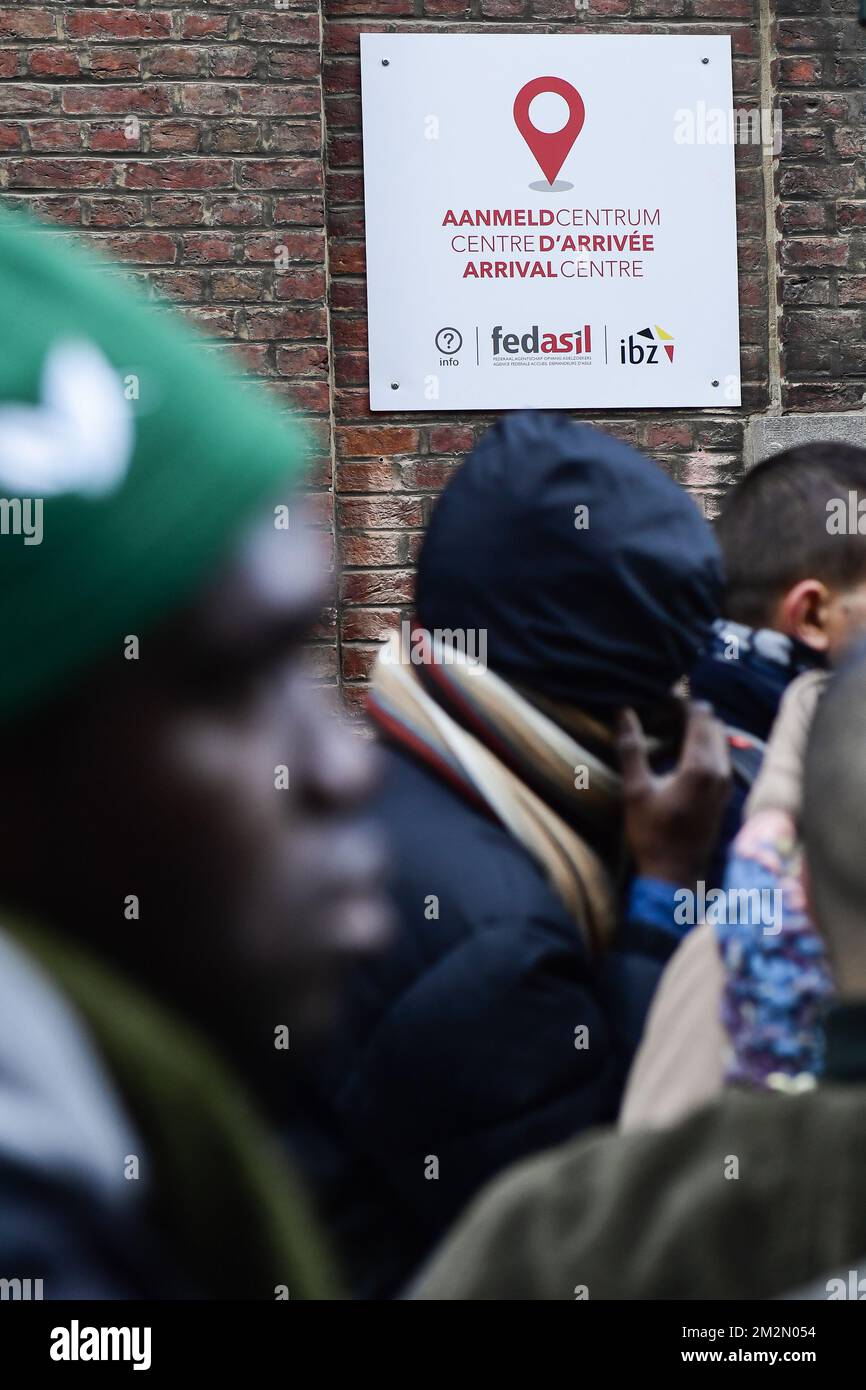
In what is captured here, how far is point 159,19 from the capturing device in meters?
3.61

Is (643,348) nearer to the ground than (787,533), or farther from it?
farther from it

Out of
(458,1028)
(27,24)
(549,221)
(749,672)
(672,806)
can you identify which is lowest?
(458,1028)

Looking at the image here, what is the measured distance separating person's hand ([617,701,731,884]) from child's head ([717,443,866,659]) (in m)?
0.37

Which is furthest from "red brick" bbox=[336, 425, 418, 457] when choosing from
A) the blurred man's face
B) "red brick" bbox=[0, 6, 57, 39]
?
the blurred man's face

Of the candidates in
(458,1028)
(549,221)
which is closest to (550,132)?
(549,221)

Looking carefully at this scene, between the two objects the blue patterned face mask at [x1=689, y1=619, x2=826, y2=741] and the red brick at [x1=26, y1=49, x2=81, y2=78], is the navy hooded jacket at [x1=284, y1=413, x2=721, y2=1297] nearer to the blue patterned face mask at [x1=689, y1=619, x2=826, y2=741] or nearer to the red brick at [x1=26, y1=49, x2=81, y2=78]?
the blue patterned face mask at [x1=689, y1=619, x2=826, y2=741]

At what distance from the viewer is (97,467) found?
26.2 inches

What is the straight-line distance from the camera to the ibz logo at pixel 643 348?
3869 mm

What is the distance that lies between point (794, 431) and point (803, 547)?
206cm

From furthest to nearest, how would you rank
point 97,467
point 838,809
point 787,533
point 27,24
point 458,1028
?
1. point 27,24
2. point 787,533
3. point 458,1028
4. point 838,809
5. point 97,467

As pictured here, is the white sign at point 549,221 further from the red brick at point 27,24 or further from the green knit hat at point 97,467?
the green knit hat at point 97,467

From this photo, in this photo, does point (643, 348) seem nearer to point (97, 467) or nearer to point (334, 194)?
point (334, 194)

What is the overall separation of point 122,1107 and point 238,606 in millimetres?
222

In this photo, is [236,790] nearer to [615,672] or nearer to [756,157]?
[615,672]
